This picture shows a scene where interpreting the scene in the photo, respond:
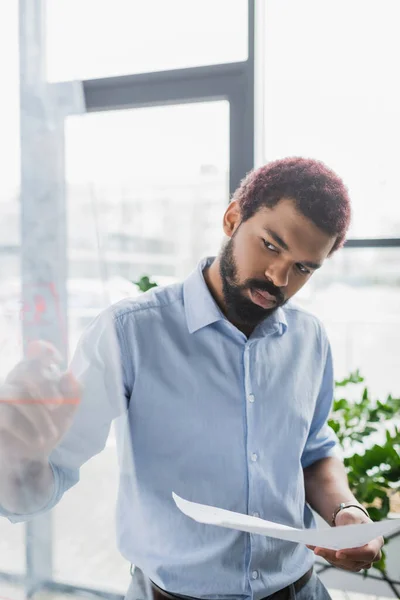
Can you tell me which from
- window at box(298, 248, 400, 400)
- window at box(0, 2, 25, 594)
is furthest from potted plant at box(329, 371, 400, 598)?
window at box(0, 2, 25, 594)

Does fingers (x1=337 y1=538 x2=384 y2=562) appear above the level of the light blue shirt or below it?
below

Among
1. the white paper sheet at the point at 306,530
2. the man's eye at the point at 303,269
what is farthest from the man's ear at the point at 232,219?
the white paper sheet at the point at 306,530

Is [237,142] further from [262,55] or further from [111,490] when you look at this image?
[111,490]

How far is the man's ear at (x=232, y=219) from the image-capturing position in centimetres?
71

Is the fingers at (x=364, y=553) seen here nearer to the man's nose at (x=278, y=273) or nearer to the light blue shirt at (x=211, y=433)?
the light blue shirt at (x=211, y=433)

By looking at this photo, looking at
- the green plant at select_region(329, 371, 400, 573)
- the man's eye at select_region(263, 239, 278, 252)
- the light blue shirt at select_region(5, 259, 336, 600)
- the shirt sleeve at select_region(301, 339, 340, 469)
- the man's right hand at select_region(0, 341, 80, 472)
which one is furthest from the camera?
the green plant at select_region(329, 371, 400, 573)

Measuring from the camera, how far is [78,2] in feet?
0.83

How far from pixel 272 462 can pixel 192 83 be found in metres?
0.90

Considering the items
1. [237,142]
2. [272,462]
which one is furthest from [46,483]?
[237,142]

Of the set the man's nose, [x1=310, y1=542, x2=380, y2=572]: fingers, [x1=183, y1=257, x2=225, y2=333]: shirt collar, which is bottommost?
[x1=310, y1=542, x2=380, y2=572]: fingers

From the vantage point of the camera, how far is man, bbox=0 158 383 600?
57 centimetres

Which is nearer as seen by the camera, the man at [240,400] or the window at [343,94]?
the man at [240,400]

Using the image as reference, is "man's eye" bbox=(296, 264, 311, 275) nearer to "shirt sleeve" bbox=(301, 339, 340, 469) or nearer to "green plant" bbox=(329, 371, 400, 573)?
"shirt sleeve" bbox=(301, 339, 340, 469)

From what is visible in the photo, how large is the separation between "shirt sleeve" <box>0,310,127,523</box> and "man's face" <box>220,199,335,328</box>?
38 cm
